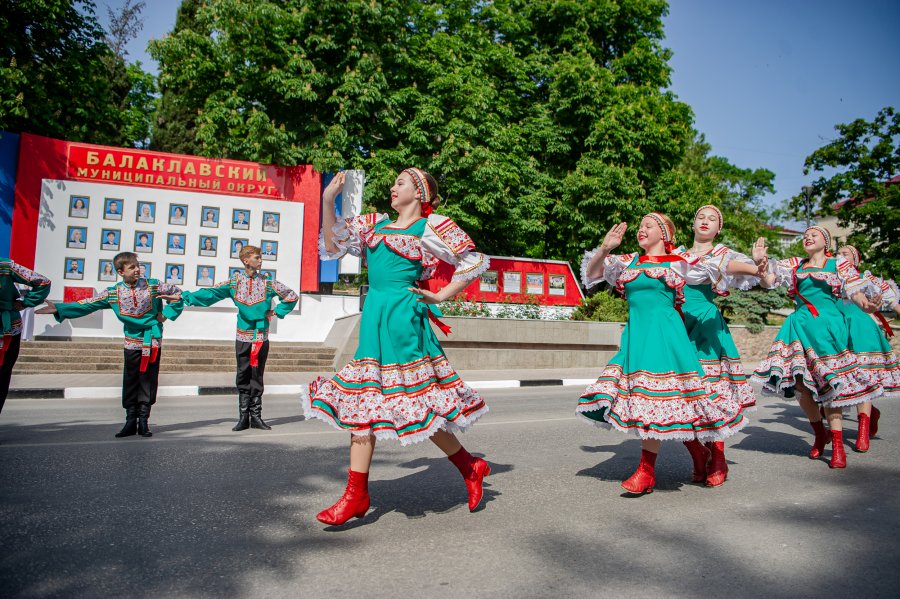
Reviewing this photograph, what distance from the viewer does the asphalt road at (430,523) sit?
3.28m

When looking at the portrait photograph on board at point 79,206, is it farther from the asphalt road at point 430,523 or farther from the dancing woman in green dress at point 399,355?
the dancing woman in green dress at point 399,355

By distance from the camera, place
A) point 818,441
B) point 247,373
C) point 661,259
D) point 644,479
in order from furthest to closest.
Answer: point 247,373 → point 818,441 → point 661,259 → point 644,479

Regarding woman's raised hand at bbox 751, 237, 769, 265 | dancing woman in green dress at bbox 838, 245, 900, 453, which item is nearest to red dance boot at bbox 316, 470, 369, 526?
woman's raised hand at bbox 751, 237, 769, 265

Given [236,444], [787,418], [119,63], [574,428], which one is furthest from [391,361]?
[119,63]

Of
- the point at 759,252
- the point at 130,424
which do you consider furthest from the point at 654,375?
the point at 130,424

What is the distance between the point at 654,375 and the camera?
16.9 ft

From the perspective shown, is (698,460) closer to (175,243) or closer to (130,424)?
(130,424)

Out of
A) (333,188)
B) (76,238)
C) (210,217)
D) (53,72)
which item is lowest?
(333,188)

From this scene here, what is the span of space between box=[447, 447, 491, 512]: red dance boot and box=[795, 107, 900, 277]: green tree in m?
32.6

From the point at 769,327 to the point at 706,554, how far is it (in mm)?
23873

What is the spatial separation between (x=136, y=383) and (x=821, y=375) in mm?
6940

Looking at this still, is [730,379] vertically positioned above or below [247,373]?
above

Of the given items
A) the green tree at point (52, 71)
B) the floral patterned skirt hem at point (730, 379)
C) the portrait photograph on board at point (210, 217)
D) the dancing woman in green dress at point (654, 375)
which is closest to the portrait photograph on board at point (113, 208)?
the portrait photograph on board at point (210, 217)

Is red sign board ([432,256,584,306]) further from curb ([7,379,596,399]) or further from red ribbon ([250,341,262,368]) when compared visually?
red ribbon ([250,341,262,368])
